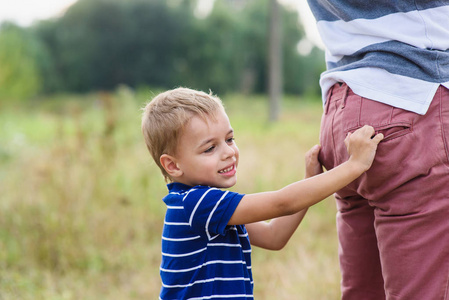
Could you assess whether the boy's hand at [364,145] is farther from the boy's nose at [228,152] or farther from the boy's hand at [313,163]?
the boy's nose at [228,152]

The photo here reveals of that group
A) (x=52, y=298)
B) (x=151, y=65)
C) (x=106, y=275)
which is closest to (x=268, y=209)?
(x=52, y=298)

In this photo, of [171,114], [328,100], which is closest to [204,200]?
[171,114]

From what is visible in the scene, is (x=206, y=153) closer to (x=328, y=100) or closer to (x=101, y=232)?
(x=328, y=100)

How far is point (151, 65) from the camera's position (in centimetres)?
2272

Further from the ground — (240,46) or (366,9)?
(240,46)

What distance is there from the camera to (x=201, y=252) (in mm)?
1479

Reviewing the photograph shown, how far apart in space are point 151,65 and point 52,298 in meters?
20.3

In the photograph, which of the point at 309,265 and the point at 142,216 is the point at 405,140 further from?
the point at 142,216

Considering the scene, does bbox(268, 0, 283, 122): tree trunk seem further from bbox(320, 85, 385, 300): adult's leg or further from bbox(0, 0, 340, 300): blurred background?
bbox(320, 85, 385, 300): adult's leg

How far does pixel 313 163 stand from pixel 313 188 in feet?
0.61

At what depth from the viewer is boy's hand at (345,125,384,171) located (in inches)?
50.6

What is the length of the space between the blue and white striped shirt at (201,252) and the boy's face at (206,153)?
0.16ft

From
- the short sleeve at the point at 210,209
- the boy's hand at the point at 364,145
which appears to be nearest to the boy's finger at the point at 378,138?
the boy's hand at the point at 364,145

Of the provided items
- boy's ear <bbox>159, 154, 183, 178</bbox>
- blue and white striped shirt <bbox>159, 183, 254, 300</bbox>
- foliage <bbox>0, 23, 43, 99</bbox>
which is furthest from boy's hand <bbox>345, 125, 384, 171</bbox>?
foliage <bbox>0, 23, 43, 99</bbox>
